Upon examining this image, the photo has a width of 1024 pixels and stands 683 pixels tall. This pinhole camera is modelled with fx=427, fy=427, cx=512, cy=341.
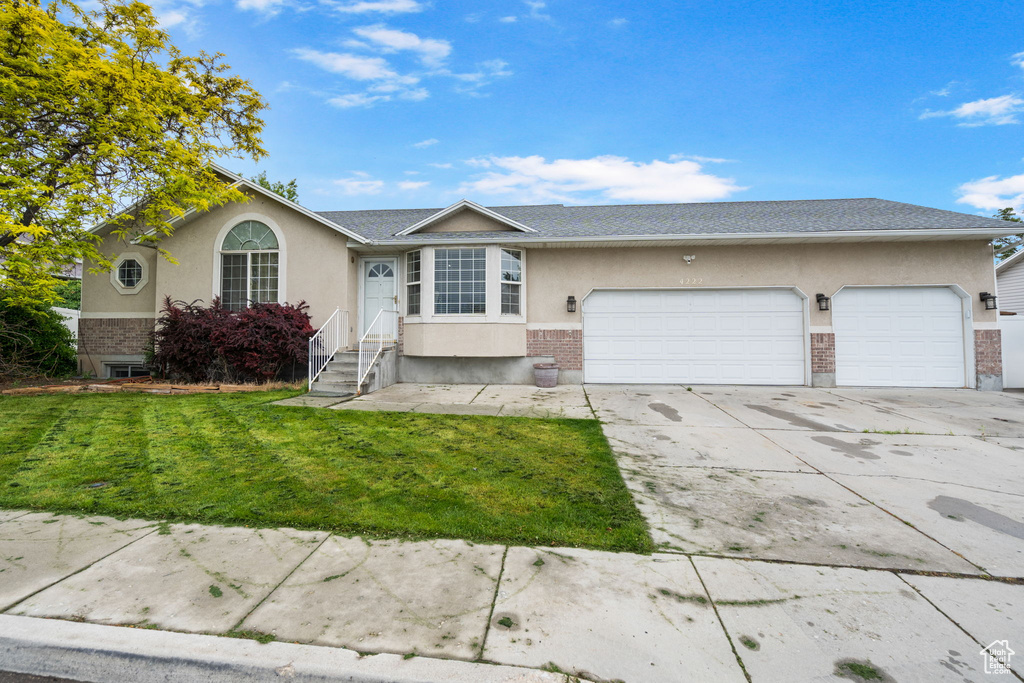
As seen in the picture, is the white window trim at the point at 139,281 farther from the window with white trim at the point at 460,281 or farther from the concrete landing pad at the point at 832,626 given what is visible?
the concrete landing pad at the point at 832,626

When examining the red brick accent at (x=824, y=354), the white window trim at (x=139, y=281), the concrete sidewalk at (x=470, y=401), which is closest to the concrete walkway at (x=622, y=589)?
the concrete sidewalk at (x=470, y=401)

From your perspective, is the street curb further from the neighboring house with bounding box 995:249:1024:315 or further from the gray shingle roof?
the neighboring house with bounding box 995:249:1024:315

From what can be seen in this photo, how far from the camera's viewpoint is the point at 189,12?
10.8m

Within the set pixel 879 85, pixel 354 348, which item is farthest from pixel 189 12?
pixel 879 85

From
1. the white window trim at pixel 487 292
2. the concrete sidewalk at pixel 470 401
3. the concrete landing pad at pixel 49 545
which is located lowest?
the concrete landing pad at pixel 49 545

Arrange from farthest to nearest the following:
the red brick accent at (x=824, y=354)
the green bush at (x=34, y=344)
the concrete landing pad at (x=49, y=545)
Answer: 1. the red brick accent at (x=824, y=354)
2. the green bush at (x=34, y=344)
3. the concrete landing pad at (x=49, y=545)

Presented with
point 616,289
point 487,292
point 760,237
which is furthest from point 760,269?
point 487,292

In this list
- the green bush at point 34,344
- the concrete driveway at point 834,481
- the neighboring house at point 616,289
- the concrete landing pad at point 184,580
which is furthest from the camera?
→ the neighboring house at point 616,289

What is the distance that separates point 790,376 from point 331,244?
12.1m

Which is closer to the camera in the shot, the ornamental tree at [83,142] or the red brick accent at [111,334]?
the ornamental tree at [83,142]

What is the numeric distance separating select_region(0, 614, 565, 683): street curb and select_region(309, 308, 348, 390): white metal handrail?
773 centimetres

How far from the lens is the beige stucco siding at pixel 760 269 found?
402 inches

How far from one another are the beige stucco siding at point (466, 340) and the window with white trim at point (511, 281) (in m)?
0.51

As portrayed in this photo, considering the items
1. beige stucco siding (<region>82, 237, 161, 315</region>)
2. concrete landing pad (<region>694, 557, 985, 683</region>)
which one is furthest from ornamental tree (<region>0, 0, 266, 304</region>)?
concrete landing pad (<region>694, 557, 985, 683</region>)
